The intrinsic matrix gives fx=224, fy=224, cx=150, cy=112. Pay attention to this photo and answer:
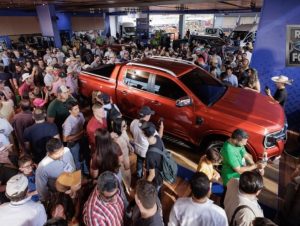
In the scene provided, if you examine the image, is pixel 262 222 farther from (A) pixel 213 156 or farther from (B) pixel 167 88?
(B) pixel 167 88

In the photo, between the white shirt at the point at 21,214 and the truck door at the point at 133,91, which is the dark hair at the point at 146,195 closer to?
the white shirt at the point at 21,214

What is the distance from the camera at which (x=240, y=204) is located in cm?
208

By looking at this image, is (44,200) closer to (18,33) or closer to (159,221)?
(159,221)

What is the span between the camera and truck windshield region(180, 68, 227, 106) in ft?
14.3

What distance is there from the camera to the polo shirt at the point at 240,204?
1.91 m

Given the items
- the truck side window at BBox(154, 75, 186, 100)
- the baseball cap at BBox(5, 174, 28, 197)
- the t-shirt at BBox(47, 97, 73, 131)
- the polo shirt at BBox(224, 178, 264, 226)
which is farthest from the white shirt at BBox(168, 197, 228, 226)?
the t-shirt at BBox(47, 97, 73, 131)

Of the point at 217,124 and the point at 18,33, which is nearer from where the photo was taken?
the point at 217,124

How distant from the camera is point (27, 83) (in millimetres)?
5578

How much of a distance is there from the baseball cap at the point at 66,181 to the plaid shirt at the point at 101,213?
1.53 feet

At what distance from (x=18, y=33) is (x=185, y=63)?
1812 centimetres

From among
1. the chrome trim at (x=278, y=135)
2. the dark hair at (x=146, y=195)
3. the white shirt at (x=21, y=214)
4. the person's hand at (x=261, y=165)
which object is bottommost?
the chrome trim at (x=278, y=135)

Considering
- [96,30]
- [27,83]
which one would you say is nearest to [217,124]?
[27,83]

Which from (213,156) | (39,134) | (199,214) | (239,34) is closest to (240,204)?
(199,214)

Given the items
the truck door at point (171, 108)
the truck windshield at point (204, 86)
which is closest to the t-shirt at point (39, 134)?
the truck door at point (171, 108)
